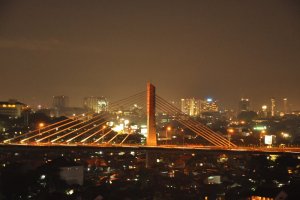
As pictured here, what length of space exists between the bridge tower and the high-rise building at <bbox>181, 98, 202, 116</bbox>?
190ft

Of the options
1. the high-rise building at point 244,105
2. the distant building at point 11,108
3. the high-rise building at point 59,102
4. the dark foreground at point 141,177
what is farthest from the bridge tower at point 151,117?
the high-rise building at point 244,105

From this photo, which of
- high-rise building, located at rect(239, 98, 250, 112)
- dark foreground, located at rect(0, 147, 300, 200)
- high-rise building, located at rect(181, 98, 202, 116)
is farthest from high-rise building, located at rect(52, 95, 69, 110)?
dark foreground, located at rect(0, 147, 300, 200)

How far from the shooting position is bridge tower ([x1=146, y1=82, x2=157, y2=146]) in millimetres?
22414

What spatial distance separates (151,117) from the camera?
75.9ft

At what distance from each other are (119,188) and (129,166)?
6.99 m

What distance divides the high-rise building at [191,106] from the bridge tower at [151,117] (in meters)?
57.8

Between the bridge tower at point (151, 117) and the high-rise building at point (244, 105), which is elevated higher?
the high-rise building at point (244, 105)

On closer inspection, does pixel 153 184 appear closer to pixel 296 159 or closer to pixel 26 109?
pixel 296 159

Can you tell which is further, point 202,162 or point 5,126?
point 5,126

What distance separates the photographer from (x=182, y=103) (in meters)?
85.0

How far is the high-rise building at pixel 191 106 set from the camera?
82.2 meters

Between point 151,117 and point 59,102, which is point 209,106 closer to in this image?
point 59,102

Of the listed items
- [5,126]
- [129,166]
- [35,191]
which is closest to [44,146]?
[129,166]

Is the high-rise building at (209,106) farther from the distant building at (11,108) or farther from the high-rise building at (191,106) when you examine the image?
the distant building at (11,108)
